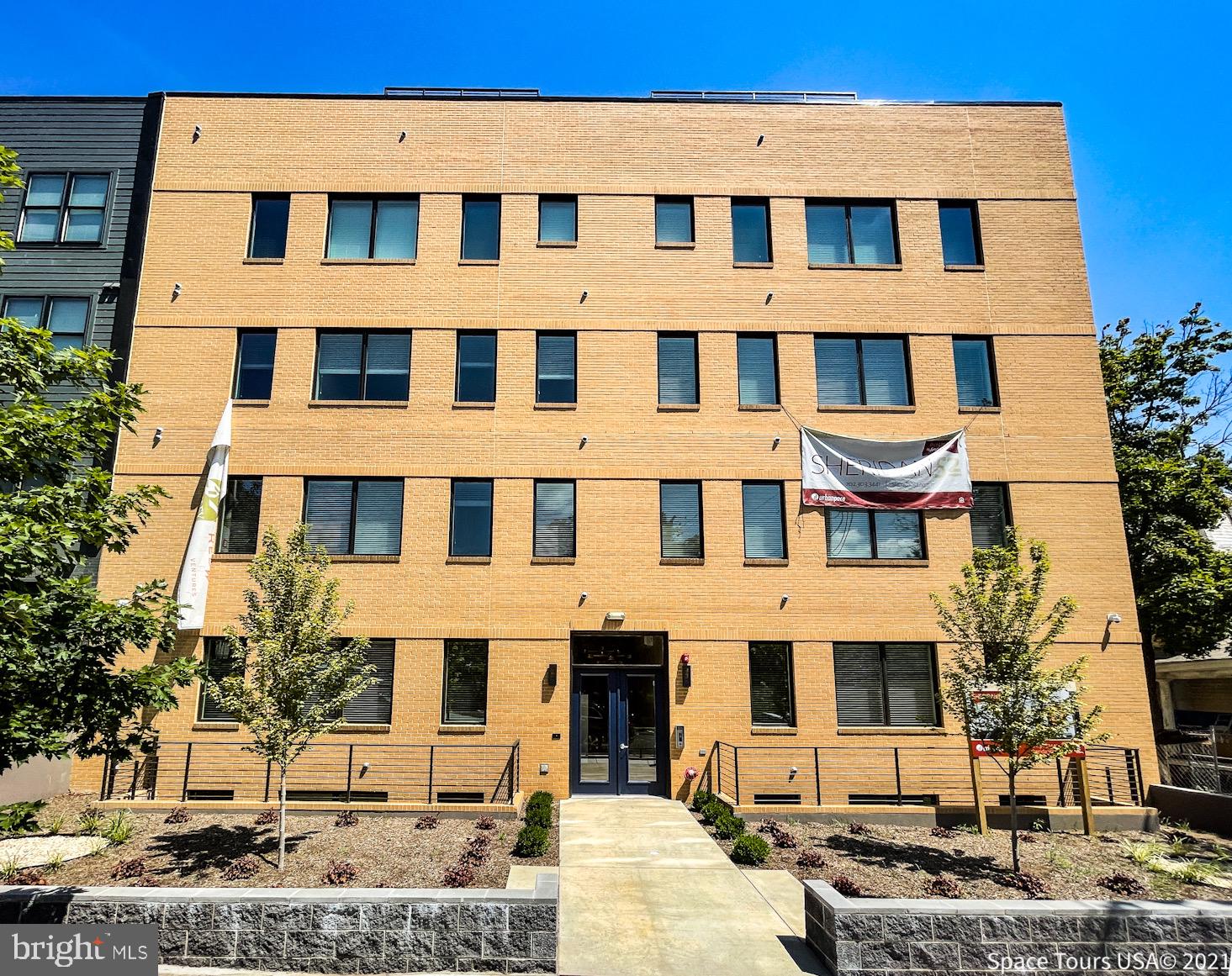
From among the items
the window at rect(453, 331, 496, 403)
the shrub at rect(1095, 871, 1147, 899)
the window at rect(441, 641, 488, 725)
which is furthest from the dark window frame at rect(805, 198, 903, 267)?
the shrub at rect(1095, 871, 1147, 899)

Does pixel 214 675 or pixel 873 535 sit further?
pixel 873 535

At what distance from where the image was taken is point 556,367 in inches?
693

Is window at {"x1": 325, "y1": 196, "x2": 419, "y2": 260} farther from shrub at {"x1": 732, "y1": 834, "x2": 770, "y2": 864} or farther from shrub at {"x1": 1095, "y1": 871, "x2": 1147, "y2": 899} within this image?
shrub at {"x1": 1095, "y1": 871, "x2": 1147, "y2": 899}

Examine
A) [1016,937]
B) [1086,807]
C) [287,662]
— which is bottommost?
[1016,937]

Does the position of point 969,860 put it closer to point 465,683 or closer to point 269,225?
point 465,683

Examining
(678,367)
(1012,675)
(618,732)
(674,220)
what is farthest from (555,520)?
(1012,675)

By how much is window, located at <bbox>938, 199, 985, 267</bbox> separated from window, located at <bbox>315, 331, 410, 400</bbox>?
519 inches

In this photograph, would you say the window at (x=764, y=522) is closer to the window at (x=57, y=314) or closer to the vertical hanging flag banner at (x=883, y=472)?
the vertical hanging flag banner at (x=883, y=472)

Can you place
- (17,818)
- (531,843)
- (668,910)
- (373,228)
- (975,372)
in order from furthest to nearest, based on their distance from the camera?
1. (373,228)
2. (975,372)
3. (531,843)
4. (668,910)
5. (17,818)

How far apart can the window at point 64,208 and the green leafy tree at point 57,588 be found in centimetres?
1172

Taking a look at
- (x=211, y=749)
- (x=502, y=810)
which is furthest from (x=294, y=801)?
(x=502, y=810)

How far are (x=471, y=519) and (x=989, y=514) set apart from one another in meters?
11.7

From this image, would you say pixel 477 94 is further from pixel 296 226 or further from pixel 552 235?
pixel 296 226

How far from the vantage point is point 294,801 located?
47.6 feet
